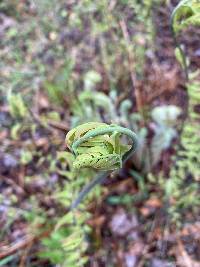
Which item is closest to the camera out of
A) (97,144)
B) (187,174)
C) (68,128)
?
(97,144)

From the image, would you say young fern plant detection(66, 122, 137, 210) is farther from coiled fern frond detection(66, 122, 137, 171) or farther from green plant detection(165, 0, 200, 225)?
green plant detection(165, 0, 200, 225)

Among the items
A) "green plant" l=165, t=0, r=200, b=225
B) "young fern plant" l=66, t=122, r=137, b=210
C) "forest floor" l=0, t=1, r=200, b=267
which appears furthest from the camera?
"forest floor" l=0, t=1, r=200, b=267

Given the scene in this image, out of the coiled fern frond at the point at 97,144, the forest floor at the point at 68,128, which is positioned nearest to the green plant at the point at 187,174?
the forest floor at the point at 68,128

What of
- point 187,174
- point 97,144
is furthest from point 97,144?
point 187,174

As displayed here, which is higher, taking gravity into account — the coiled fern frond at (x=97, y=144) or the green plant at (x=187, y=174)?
the coiled fern frond at (x=97, y=144)

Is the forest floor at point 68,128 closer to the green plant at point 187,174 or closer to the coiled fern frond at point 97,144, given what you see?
the green plant at point 187,174

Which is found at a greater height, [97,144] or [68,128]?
[97,144]

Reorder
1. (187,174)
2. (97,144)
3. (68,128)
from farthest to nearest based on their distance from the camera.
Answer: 1. (68,128)
2. (187,174)
3. (97,144)

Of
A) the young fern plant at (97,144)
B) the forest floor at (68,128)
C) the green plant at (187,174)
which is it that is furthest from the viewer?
the forest floor at (68,128)

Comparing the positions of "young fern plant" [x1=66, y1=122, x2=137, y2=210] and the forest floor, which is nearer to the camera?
"young fern plant" [x1=66, y1=122, x2=137, y2=210]

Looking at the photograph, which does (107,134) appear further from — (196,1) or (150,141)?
(150,141)

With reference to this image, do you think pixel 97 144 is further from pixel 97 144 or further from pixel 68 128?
pixel 68 128

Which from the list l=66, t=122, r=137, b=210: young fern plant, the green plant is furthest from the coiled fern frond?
the green plant
